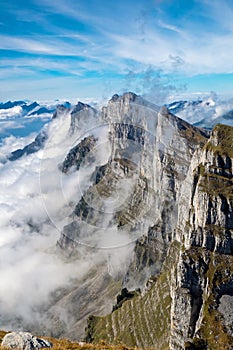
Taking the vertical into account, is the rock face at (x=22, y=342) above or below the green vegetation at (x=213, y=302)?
above

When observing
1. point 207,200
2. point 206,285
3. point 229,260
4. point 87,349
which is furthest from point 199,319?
point 87,349

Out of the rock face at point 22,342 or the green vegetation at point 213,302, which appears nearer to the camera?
the rock face at point 22,342

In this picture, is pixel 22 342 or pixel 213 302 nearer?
pixel 22 342

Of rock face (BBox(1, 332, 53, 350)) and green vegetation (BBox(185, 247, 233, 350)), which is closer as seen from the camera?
rock face (BBox(1, 332, 53, 350))

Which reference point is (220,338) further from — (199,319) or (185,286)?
(185,286)

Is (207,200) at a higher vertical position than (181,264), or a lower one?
higher

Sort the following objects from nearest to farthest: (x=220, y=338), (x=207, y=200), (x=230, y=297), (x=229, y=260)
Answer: (x=220, y=338) → (x=230, y=297) → (x=229, y=260) → (x=207, y=200)

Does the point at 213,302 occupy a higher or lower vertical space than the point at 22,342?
lower

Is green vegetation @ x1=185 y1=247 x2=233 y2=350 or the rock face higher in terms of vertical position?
the rock face
